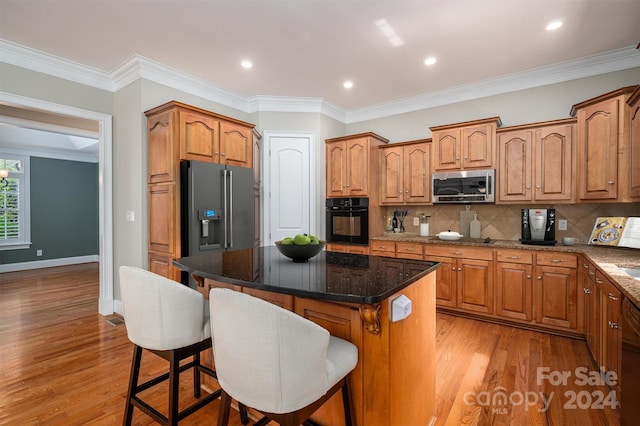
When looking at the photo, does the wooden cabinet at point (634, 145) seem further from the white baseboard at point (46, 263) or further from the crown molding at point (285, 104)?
the white baseboard at point (46, 263)

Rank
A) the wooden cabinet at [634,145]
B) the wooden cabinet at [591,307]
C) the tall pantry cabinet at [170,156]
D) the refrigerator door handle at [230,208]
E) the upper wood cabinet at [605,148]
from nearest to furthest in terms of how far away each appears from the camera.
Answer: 1. the wooden cabinet at [591,307]
2. the wooden cabinet at [634,145]
3. the upper wood cabinet at [605,148]
4. the tall pantry cabinet at [170,156]
5. the refrigerator door handle at [230,208]

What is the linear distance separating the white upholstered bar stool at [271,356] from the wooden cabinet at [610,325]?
180 cm

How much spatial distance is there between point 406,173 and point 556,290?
2110mm

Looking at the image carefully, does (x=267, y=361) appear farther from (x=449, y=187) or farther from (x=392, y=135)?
(x=392, y=135)

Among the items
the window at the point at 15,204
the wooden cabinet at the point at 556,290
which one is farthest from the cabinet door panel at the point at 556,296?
the window at the point at 15,204

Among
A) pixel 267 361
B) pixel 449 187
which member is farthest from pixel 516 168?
pixel 267 361

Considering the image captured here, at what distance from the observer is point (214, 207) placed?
11.0 feet

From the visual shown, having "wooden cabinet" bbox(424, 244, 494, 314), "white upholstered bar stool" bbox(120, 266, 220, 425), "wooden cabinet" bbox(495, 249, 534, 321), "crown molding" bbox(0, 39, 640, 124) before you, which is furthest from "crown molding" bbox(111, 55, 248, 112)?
"wooden cabinet" bbox(495, 249, 534, 321)

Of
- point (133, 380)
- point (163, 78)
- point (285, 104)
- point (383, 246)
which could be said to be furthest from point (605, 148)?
point (163, 78)

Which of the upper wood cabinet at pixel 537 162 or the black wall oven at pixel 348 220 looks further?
the black wall oven at pixel 348 220

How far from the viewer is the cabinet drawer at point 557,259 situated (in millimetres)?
3004

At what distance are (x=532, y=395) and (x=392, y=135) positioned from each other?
11.7 ft

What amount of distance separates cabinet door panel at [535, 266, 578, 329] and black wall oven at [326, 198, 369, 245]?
1947mm

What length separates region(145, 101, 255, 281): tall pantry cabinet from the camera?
3170 mm
